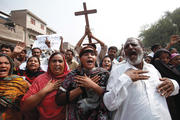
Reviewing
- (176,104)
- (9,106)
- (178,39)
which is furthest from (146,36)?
(9,106)

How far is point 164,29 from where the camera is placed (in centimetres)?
2584

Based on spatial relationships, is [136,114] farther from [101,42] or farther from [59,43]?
[59,43]

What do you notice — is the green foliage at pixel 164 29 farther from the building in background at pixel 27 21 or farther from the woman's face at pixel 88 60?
the woman's face at pixel 88 60

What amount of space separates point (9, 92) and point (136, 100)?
2139mm

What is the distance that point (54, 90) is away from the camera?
206 centimetres

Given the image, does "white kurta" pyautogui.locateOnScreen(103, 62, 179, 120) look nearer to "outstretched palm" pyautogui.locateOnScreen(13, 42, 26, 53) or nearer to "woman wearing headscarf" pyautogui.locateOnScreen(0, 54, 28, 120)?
"woman wearing headscarf" pyautogui.locateOnScreen(0, 54, 28, 120)

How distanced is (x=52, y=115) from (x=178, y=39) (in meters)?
4.37

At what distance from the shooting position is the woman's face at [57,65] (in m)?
2.23

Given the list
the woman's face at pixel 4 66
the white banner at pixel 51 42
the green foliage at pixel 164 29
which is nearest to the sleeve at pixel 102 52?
the white banner at pixel 51 42

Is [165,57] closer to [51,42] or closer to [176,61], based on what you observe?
[176,61]

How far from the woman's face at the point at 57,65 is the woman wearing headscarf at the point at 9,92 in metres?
0.69

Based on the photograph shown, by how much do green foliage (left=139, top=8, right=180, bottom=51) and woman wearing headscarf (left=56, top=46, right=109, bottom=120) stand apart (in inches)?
1116

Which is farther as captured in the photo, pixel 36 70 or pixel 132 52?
pixel 36 70

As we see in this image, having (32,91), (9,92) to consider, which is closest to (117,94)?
(32,91)
